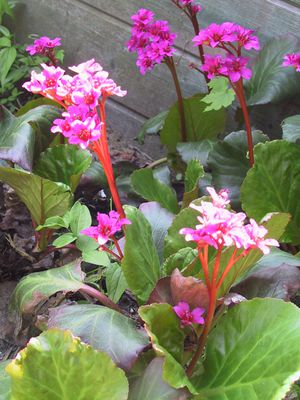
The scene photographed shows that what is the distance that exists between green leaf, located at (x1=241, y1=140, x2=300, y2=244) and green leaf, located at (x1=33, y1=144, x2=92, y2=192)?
1.35 ft

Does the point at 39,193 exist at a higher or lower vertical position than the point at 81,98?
lower

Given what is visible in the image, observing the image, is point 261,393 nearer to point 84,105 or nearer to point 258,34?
point 84,105

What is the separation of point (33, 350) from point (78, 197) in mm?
989

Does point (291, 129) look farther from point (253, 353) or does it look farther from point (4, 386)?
point (4, 386)

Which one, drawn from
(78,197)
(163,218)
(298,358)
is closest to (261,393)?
(298,358)

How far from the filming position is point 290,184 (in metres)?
1.57

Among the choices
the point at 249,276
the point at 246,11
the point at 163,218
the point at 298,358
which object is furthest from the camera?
the point at 246,11

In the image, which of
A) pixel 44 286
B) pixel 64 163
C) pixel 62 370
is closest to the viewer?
pixel 62 370

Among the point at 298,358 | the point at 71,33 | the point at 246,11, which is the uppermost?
the point at 246,11

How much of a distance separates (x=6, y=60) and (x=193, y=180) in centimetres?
115


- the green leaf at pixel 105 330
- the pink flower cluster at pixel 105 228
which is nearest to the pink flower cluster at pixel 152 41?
the pink flower cluster at pixel 105 228

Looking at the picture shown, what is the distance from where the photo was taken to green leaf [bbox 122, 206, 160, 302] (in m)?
1.29

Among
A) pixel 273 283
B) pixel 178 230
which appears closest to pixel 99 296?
pixel 178 230

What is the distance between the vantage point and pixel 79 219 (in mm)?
1544
